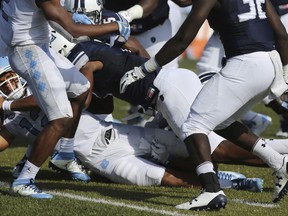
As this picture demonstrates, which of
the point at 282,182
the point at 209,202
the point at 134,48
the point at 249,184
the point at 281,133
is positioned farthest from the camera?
the point at 281,133

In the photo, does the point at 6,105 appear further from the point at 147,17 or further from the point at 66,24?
the point at 147,17

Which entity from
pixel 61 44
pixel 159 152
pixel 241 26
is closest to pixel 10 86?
pixel 61 44

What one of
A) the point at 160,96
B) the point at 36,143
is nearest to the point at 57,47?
the point at 160,96

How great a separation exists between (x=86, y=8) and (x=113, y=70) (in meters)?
0.59

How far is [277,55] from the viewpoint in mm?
5156

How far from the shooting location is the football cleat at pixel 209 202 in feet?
16.3

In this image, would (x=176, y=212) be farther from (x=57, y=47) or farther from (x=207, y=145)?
(x=57, y=47)

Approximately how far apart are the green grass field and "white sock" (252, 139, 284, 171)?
27 centimetres

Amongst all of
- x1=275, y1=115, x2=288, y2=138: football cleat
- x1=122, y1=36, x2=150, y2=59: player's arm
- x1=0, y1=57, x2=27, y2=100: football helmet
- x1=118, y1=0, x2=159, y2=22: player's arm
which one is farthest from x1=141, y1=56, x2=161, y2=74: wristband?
x1=275, y1=115, x2=288, y2=138: football cleat

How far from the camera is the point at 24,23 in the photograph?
5.32m

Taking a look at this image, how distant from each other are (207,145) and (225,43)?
26.3 inches

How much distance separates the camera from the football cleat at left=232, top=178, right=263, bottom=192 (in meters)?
5.99

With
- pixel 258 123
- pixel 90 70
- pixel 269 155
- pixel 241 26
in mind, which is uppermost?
pixel 241 26

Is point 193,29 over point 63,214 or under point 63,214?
over
